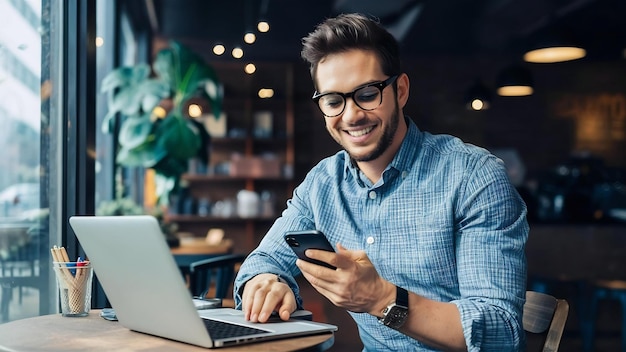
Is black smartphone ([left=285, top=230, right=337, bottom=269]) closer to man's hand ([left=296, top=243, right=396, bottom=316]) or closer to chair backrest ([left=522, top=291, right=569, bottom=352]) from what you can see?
man's hand ([left=296, top=243, right=396, bottom=316])

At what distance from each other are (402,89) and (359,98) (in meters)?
0.20

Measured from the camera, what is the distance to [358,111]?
1.93 metres

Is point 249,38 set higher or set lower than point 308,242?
higher

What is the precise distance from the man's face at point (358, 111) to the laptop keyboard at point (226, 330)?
0.63 metres

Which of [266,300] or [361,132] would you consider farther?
[361,132]

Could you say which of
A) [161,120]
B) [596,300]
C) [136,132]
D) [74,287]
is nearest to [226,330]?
[74,287]

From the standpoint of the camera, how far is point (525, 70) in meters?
7.49

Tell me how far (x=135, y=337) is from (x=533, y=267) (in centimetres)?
592

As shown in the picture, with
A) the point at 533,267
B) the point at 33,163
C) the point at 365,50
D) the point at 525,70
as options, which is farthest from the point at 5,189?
the point at 525,70

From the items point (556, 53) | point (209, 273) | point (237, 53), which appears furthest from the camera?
point (237, 53)

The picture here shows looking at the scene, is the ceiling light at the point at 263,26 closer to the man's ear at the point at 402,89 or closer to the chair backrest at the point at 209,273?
the chair backrest at the point at 209,273

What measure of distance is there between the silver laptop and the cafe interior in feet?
5.13

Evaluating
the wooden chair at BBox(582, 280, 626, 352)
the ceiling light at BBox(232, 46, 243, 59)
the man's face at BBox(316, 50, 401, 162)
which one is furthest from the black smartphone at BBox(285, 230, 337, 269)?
the ceiling light at BBox(232, 46, 243, 59)

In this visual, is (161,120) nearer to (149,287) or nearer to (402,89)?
(402,89)
